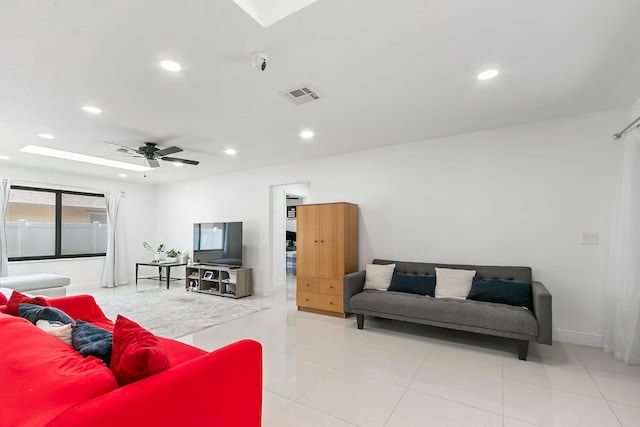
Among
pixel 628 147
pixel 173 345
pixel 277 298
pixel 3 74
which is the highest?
pixel 3 74

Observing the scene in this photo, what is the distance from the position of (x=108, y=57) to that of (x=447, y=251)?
4150mm

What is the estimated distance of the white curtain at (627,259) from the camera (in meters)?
2.75

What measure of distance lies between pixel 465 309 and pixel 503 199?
1540 mm

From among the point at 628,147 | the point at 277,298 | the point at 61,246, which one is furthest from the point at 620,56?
the point at 61,246

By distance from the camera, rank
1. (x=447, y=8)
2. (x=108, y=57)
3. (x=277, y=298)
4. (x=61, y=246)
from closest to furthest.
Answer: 1. (x=447, y=8)
2. (x=108, y=57)
3. (x=277, y=298)
4. (x=61, y=246)

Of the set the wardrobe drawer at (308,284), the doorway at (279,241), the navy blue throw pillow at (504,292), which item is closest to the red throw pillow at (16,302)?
the wardrobe drawer at (308,284)

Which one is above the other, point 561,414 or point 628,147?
point 628,147

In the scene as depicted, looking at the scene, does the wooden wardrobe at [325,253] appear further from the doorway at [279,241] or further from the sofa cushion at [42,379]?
the sofa cushion at [42,379]

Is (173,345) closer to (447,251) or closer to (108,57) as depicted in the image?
(108,57)

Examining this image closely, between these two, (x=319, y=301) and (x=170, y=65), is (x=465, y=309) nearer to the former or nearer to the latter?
(x=319, y=301)

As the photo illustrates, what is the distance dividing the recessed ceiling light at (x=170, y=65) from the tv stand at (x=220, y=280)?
13.3 ft

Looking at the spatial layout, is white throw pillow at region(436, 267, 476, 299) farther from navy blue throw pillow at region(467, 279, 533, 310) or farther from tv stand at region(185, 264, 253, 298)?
tv stand at region(185, 264, 253, 298)

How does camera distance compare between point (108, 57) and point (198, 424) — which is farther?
point (108, 57)

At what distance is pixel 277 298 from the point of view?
5.56m
